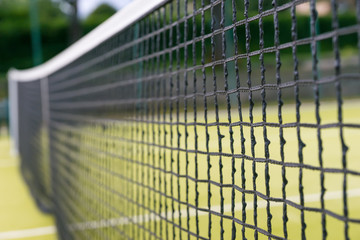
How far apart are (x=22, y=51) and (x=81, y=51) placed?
13278 mm

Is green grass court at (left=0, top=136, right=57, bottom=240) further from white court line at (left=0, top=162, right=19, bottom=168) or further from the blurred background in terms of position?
the blurred background

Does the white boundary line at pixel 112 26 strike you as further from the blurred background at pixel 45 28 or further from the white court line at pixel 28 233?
the blurred background at pixel 45 28

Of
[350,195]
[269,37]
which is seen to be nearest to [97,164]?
[350,195]

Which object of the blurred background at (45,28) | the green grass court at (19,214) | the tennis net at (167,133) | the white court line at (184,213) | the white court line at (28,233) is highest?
the blurred background at (45,28)

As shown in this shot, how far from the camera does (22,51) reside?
49.2 feet

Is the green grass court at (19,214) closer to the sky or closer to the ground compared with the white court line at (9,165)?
closer to the ground

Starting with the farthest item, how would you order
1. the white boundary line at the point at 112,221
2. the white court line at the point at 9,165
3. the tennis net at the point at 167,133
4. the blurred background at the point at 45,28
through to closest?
the blurred background at the point at 45,28 → the white court line at the point at 9,165 → the white boundary line at the point at 112,221 → the tennis net at the point at 167,133

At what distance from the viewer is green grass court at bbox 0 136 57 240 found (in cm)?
305

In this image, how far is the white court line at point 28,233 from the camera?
9.83 feet

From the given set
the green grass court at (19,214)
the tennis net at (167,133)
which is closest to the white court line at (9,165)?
the green grass court at (19,214)

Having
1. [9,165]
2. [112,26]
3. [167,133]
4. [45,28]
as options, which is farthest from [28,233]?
[45,28]

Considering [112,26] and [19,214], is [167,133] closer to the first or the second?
[112,26]

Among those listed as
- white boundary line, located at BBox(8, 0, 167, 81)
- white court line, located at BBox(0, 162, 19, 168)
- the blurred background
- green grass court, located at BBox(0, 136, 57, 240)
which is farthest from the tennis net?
the blurred background

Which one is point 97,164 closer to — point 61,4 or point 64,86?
point 64,86
